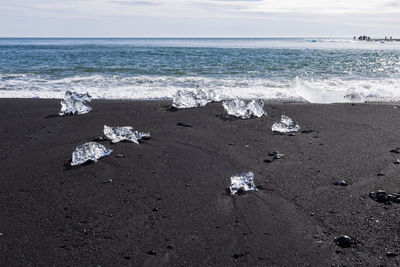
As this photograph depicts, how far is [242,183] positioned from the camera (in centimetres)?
369

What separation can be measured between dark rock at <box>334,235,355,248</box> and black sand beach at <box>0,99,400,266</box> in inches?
1.9

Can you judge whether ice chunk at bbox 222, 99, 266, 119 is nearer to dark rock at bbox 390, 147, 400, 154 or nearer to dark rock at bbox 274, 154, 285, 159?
dark rock at bbox 274, 154, 285, 159

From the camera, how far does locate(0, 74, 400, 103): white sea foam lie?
28.6ft

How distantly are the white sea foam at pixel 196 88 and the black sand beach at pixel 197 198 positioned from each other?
278 centimetres

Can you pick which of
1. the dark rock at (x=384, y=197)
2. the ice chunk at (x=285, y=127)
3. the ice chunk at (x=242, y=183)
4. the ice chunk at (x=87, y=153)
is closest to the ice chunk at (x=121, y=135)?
the ice chunk at (x=87, y=153)

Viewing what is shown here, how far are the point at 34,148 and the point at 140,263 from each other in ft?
9.63

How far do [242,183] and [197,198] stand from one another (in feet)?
1.55

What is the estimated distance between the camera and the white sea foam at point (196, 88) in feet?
28.6

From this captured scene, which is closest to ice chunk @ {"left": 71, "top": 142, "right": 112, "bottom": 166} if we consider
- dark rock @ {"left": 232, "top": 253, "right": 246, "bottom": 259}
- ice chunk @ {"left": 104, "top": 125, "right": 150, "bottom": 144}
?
ice chunk @ {"left": 104, "top": 125, "right": 150, "bottom": 144}

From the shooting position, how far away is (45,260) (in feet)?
8.53

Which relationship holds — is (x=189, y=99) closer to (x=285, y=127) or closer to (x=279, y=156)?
(x=285, y=127)

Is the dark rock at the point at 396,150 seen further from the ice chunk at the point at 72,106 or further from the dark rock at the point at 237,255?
the ice chunk at the point at 72,106

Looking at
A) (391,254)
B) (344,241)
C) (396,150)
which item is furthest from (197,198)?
(396,150)

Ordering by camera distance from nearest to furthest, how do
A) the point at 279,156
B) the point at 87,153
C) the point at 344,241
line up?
the point at 344,241
the point at 87,153
the point at 279,156
